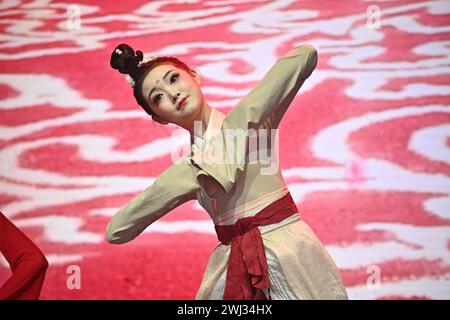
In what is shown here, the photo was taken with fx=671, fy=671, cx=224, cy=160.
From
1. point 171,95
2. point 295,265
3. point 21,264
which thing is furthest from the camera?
point 21,264

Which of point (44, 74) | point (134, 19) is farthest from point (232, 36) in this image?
point (44, 74)

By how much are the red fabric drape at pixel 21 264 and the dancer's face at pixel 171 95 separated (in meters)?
0.67

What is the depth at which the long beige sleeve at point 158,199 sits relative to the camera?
1.75m

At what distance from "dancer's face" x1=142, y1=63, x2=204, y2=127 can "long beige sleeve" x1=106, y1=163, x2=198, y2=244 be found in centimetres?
14

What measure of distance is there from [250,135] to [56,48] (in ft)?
3.27

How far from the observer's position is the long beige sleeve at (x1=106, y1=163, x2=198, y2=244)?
1.75m

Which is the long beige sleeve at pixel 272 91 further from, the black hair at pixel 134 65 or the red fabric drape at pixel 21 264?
the red fabric drape at pixel 21 264

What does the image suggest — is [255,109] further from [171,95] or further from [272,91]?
[171,95]

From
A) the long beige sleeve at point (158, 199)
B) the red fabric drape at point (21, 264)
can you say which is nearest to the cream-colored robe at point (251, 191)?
the long beige sleeve at point (158, 199)

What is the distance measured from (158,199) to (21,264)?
62cm

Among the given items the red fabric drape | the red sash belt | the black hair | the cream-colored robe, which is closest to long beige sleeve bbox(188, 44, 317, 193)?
the cream-colored robe

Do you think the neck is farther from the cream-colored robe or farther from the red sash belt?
the red sash belt

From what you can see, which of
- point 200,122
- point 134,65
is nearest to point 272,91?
point 200,122

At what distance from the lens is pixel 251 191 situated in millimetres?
1736
